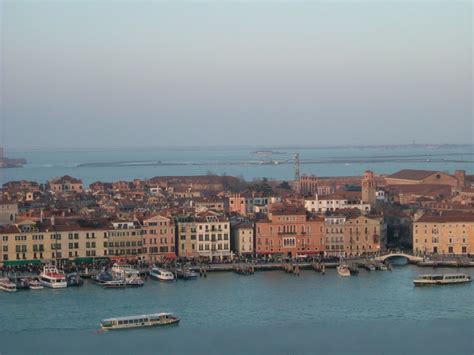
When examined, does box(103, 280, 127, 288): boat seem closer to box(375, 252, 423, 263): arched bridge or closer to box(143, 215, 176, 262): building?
box(143, 215, 176, 262): building

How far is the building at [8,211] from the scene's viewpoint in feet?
67.0

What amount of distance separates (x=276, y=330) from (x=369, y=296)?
2.51 m

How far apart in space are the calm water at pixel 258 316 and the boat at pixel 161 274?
0.24 metres

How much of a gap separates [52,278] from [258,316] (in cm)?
352

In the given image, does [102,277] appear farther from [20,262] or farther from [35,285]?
[20,262]

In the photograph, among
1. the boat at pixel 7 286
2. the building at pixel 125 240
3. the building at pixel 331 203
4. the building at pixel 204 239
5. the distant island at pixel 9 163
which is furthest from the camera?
the distant island at pixel 9 163

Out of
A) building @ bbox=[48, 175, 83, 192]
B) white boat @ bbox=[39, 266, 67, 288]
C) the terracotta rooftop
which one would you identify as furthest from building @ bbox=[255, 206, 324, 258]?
the terracotta rooftop

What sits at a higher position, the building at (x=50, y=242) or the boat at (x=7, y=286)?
the building at (x=50, y=242)

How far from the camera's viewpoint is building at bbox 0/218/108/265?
16734mm

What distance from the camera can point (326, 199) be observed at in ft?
70.2

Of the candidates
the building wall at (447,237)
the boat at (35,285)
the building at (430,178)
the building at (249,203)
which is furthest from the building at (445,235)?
the building at (430,178)

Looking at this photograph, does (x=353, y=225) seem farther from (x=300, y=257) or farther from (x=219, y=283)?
(x=219, y=283)

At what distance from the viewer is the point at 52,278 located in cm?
1523

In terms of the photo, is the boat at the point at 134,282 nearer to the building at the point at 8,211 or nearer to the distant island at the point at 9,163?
the building at the point at 8,211
